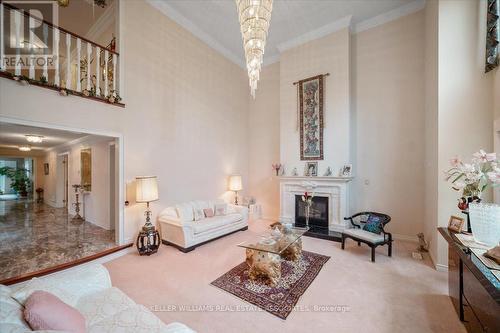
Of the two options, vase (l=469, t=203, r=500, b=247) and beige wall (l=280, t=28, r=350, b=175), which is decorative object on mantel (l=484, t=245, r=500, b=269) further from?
beige wall (l=280, t=28, r=350, b=175)

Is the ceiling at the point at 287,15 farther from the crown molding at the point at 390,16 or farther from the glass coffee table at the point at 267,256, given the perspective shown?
the glass coffee table at the point at 267,256

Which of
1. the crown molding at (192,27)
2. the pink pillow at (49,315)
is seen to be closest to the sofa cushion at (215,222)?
the pink pillow at (49,315)

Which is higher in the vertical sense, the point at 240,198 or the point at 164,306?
the point at 240,198

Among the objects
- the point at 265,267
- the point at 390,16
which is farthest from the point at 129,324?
the point at 390,16

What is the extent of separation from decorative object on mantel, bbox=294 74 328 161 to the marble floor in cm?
455

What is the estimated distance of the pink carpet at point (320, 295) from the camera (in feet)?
6.23

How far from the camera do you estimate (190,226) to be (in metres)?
3.62

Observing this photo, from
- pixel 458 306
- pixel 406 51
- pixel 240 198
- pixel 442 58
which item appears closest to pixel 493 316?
pixel 458 306

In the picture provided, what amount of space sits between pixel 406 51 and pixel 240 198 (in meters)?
5.31

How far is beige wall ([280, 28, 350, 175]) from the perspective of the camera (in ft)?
14.9

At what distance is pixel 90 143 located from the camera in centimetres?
522

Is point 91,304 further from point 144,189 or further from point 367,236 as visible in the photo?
point 367,236

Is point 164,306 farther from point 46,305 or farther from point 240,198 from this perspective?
point 240,198

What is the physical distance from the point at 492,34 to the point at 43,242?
745cm
